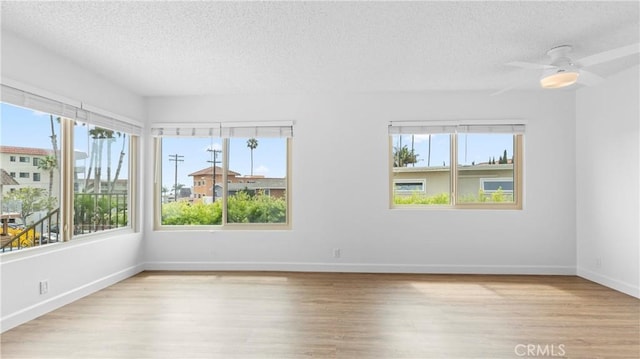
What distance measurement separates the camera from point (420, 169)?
4727 millimetres

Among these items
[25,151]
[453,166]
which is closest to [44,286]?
[25,151]

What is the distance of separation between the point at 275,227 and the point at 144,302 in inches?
72.4

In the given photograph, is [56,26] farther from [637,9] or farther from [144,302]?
[637,9]

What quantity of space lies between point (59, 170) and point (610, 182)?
5.83 metres

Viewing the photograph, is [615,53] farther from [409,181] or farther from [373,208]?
[373,208]

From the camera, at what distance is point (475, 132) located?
454 cm

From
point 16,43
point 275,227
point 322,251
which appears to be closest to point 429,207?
point 322,251

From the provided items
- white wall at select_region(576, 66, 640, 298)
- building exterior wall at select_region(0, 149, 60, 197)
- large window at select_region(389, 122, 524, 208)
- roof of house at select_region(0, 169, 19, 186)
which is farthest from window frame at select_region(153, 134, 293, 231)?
white wall at select_region(576, 66, 640, 298)

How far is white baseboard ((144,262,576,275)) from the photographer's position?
14.6ft

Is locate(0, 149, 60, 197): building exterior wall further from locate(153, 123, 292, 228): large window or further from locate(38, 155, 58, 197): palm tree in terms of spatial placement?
locate(153, 123, 292, 228): large window

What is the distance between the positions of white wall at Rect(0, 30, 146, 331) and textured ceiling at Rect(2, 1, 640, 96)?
0.16m

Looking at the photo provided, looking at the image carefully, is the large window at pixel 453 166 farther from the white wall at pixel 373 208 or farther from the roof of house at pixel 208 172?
the roof of house at pixel 208 172

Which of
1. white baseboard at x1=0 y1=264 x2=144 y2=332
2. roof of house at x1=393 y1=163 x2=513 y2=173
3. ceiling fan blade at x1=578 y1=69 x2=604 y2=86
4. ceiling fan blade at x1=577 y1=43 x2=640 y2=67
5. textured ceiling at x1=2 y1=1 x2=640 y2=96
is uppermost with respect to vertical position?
textured ceiling at x1=2 y1=1 x2=640 y2=96

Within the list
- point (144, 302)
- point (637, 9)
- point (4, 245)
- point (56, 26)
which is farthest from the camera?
point (144, 302)
